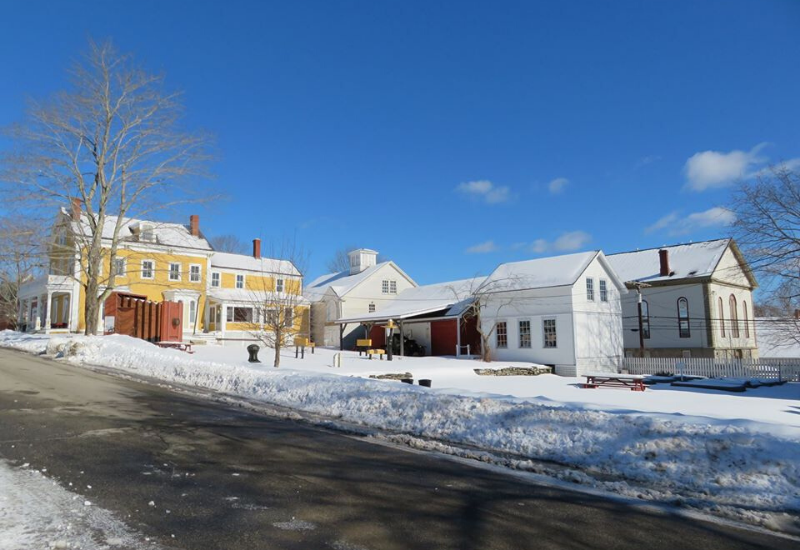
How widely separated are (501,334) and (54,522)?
105ft

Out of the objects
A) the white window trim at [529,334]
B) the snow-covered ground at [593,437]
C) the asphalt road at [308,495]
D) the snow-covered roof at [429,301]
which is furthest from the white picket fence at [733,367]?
the asphalt road at [308,495]

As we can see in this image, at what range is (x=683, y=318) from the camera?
40.0 m

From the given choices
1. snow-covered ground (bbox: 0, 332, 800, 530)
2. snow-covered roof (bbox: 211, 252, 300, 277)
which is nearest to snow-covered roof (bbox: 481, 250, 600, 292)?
snow-covered roof (bbox: 211, 252, 300, 277)

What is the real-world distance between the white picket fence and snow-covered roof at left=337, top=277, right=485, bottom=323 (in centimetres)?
1273

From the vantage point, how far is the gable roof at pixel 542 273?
108 feet

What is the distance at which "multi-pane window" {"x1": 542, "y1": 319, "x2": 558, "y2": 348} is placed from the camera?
32562mm

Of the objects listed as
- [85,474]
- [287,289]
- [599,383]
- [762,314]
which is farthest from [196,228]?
[762,314]

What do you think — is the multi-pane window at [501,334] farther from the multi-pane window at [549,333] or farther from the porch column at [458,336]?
the porch column at [458,336]

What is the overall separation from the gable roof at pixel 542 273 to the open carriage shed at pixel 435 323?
10.3 ft

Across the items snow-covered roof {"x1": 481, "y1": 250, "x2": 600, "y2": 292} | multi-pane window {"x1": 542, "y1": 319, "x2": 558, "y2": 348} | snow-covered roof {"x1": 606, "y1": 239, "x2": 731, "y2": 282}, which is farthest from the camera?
snow-covered roof {"x1": 606, "y1": 239, "x2": 731, "y2": 282}

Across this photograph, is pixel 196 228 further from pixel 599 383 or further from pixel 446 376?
pixel 599 383

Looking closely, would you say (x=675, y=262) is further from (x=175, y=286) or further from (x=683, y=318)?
(x=175, y=286)

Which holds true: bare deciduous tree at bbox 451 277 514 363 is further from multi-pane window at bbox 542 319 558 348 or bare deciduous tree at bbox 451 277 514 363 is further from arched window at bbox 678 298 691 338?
arched window at bbox 678 298 691 338

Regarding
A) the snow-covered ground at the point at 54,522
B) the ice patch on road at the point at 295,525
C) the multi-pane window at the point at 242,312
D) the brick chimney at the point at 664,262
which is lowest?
the ice patch on road at the point at 295,525
